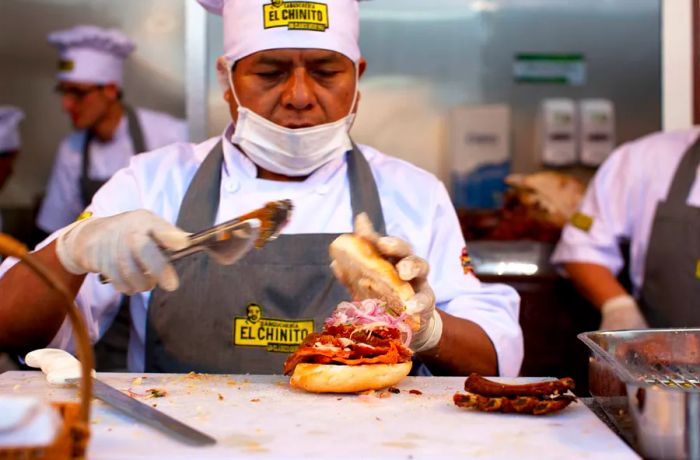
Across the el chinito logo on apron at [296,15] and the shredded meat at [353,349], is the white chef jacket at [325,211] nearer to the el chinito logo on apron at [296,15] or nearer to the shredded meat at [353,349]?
the el chinito logo on apron at [296,15]

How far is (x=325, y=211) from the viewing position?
2.77 metres

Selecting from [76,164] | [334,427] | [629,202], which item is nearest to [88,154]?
[76,164]

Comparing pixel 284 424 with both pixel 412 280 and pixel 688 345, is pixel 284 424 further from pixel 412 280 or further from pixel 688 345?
pixel 688 345

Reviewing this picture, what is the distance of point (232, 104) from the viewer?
2832mm

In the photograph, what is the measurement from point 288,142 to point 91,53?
7.61 feet

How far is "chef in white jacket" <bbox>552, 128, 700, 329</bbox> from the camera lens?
3822mm

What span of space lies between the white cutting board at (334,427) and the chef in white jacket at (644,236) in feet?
6.48

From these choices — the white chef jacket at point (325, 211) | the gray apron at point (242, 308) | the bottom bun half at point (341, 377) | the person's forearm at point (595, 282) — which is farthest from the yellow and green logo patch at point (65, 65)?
the bottom bun half at point (341, 377)

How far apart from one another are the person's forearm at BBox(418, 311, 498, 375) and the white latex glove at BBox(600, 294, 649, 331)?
1.44 metres

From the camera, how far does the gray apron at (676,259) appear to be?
378 centimetres

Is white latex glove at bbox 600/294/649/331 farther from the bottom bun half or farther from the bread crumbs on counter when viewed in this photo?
the bread crumbs on counter

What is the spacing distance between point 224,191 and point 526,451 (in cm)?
146

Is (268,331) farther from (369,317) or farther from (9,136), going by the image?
(9,136)

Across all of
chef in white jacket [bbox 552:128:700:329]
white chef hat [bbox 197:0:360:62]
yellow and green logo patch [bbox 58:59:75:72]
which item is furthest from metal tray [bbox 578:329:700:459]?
yellow and green logo patch [bbox 58:59:75:72]
